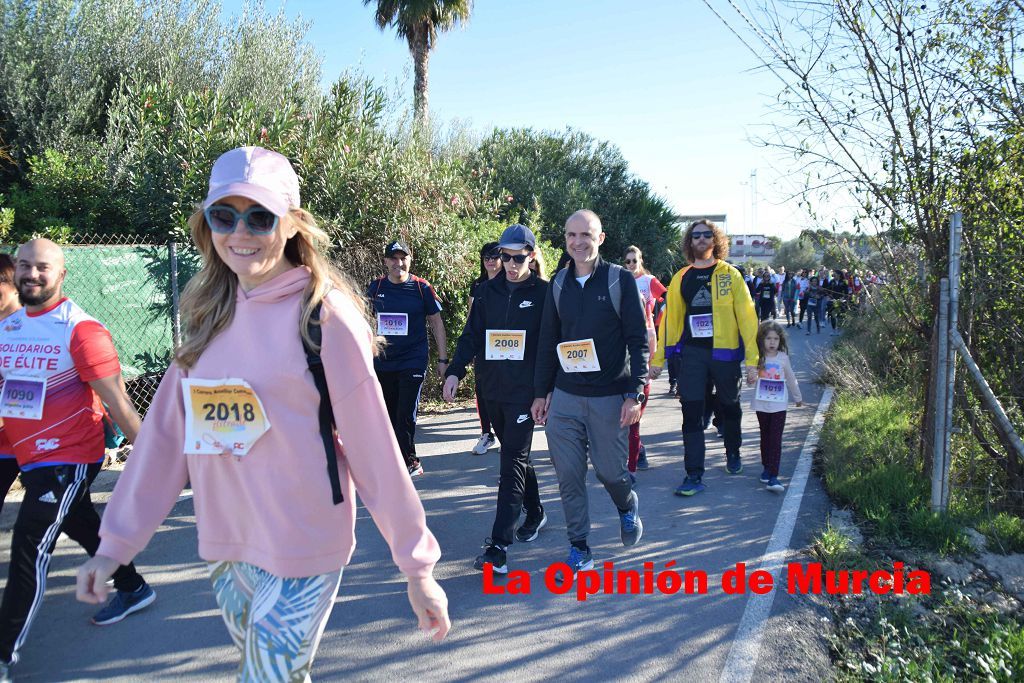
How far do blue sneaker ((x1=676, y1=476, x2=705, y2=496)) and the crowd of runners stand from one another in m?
0.01

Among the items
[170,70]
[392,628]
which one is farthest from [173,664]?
[170,70]

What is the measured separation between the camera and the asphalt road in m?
3.67

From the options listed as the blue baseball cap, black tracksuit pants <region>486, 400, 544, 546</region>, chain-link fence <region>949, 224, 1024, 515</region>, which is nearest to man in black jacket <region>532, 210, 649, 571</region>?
black tracksuit pants <region>486, 400, 544, 546</region>

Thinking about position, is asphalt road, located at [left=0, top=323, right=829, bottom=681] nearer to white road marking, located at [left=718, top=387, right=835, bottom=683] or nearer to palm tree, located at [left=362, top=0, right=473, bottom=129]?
white road marking, located at [left=718, top=387, right=835, bottom=683]

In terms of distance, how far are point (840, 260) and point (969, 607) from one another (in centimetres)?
341

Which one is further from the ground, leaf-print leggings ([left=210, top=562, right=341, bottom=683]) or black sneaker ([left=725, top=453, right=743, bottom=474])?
leaf-print leggings ([left=210, top=562, right=341, bottom=683])

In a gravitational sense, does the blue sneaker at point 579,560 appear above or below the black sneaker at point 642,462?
below

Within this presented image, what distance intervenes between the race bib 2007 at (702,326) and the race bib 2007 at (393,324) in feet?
8.09

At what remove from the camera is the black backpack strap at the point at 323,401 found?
2045 millimetres

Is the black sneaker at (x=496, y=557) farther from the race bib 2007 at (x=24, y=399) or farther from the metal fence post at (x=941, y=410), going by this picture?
the metal fence post at (x=941, y=410)

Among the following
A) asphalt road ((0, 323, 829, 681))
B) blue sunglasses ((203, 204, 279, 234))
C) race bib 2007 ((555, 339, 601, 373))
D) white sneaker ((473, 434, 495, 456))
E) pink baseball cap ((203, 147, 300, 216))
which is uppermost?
pink baseball cap ((203, 147, 300, 216))

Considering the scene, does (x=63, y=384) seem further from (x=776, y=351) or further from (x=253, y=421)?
(x=776, y=351)

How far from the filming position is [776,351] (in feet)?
23.0

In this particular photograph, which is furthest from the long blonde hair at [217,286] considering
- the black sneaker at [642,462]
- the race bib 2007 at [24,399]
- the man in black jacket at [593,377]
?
the black sneaker at [642,462]
